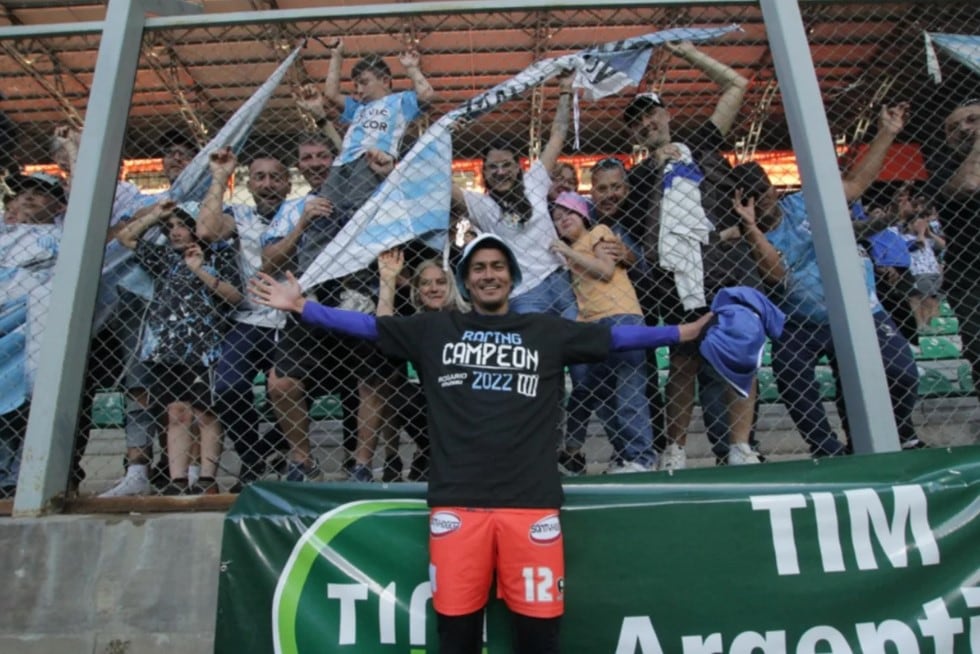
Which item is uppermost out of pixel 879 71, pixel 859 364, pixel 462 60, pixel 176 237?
pixel 462 60

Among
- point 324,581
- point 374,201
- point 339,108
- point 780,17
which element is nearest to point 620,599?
point 324,581

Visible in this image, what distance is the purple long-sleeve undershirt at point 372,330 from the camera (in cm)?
257

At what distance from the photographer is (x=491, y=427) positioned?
7.45ft

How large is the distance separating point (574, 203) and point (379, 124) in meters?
1.05

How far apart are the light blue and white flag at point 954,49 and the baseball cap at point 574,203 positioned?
1.77 m

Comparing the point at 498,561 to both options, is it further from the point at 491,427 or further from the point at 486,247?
the point at 486,247

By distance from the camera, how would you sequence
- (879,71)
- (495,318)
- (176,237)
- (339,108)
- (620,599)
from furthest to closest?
(879,71)
(339,108)
(176,237)
(495,318)
(620,599)

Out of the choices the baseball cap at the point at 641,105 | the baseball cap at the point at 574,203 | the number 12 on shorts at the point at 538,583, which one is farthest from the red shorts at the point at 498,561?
the baseball cap at the point at 641,105

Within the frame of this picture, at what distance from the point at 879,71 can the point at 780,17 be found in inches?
61.9

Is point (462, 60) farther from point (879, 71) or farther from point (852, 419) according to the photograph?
point (852, 419)

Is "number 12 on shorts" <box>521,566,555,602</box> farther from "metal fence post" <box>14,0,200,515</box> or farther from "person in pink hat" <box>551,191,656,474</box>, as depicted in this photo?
"metal fence post" <box>14,0,200,515</box>

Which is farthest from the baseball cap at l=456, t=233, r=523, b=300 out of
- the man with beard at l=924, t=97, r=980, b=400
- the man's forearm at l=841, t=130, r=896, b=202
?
the man with beard at l=924, t=97, r=980, b=400

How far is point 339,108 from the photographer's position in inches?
152

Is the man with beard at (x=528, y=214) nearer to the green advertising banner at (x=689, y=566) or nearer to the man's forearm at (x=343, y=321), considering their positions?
the man's forearm at (x=343, y=321)
